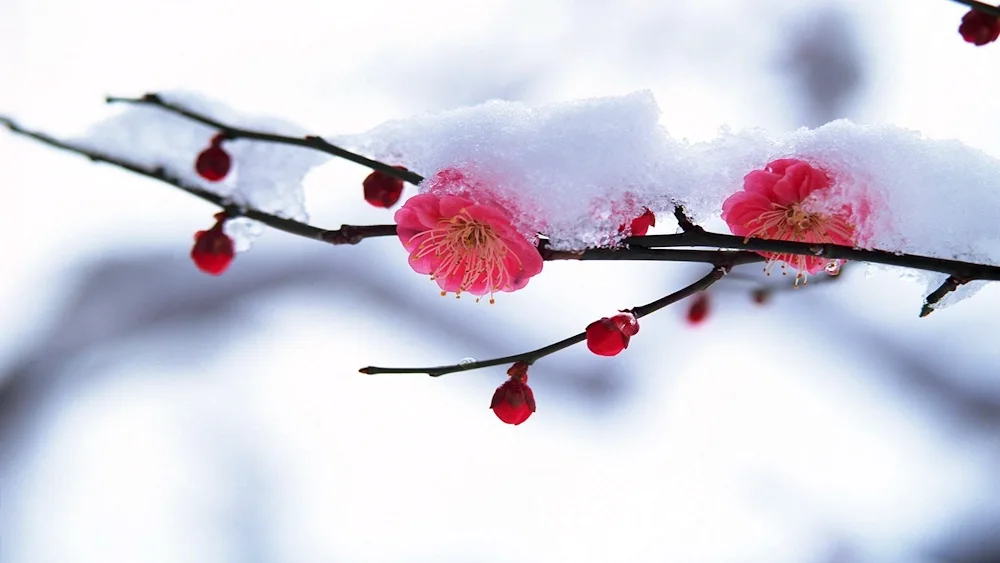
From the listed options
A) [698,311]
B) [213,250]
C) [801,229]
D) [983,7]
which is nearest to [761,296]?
[698,311]

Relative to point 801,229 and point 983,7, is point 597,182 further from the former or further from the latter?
point 983,7

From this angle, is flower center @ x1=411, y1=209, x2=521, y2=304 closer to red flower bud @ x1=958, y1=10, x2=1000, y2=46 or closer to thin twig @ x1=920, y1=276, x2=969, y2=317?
thin twig @ x1=920, y1=276, x2=969, y2=317

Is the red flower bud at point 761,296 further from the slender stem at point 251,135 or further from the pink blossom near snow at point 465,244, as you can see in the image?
the slender stem at point 251,135

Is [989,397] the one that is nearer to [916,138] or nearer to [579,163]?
[916,138]

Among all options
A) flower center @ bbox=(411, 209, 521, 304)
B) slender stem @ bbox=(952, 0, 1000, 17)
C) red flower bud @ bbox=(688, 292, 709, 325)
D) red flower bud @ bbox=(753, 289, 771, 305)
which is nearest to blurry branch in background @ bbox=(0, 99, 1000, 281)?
flower center @ bbox=(411, 209, 521, 304)

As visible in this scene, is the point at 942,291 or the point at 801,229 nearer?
the point at 942,291

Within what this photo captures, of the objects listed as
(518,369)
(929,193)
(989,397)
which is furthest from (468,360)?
(989,397)
